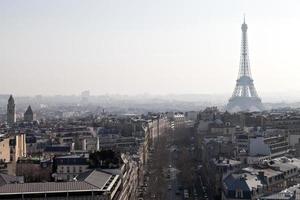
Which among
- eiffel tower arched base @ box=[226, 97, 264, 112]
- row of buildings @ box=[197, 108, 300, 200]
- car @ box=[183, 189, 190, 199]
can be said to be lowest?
car @ box=[183, 189, 190, 199]

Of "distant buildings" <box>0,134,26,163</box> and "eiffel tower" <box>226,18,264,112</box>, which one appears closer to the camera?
"distant buildings" <box>0,134,26,163</box>

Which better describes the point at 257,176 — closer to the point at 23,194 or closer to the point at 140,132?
the point at 23,194

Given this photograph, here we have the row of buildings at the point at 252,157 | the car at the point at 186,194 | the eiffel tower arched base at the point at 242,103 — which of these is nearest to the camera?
the row of buildings at the point at 252,157

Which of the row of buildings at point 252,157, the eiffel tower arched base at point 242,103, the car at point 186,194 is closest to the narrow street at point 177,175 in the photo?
the car at point 186,194

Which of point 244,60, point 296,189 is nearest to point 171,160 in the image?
point 296,189

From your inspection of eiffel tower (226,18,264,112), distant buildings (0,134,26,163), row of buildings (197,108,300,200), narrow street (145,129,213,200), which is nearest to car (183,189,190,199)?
narrow street (145,129,213,200)

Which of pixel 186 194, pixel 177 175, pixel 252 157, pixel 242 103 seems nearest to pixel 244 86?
pixel 242 103

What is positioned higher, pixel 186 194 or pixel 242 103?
pixel 242 103

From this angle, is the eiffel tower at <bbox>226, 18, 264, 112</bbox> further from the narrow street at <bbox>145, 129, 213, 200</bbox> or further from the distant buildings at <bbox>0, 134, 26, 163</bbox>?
the distant buildings at <bbox>0, 134, 26, 163</bbox>

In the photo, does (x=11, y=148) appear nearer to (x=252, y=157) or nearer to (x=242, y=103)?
(x=252, y=157)

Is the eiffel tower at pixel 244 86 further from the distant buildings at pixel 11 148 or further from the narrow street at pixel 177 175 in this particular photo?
the distant buildings at pixel 11 148

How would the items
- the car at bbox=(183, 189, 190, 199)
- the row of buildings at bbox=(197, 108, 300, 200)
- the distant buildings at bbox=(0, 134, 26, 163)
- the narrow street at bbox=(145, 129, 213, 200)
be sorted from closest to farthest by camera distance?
the row of buildings at bbox=(197, 108, 300, 200) < the car at bbox=(183, 189, 190, 199) < the narrow street at bbox=(145, 129, 213, 200) < the distant buildings at bbox=(0, 134, 26, 163)
